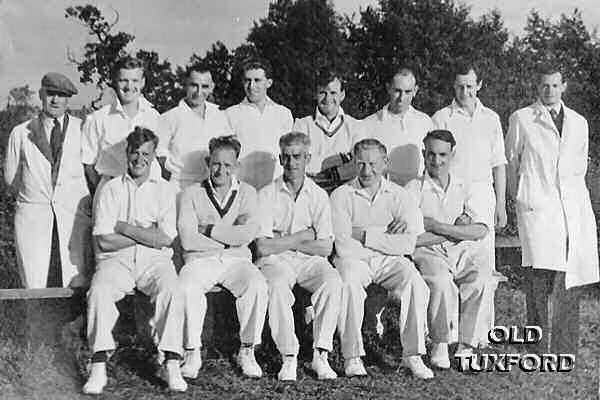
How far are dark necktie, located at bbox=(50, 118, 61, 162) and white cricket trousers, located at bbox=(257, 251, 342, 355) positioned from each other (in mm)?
1079

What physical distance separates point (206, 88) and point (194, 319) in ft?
3.74

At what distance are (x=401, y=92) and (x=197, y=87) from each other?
99 cm

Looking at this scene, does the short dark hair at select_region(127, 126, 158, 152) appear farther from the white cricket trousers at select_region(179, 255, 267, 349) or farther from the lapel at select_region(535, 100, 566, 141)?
the lapel at select_region(535, 100, 566, 141)

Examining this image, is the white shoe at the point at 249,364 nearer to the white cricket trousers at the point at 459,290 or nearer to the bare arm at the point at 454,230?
the white cricket trousers at the point at 459,290

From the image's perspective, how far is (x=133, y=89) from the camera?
12.1 feet

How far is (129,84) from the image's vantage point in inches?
144

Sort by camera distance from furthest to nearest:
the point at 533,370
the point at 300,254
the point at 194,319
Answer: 1. the point at 533,370
2. the point at 300,254
3. the point at 194,319

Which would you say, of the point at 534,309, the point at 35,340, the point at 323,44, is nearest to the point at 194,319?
the point at 35,340

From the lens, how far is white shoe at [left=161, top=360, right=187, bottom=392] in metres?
3.26

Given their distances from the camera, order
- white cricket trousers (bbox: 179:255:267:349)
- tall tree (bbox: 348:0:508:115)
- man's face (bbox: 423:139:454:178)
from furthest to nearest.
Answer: tall tree (bbox: 348:0:508:115) < man's face (bbox: 423:139:454:178) < white cricket trousers (bbox: 179:255:267:349)

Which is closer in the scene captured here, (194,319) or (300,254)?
(194,319)

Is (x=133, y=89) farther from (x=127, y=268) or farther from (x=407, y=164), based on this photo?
(x=407, y=164)

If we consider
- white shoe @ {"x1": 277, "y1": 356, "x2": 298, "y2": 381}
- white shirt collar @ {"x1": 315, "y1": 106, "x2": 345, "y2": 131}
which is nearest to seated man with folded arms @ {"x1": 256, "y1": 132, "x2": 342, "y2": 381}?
white shoe @ {"x1": 277, "y1": 356, "x2": 298, "y2": 381}

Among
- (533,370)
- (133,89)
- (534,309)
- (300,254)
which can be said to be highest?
(133,89)
